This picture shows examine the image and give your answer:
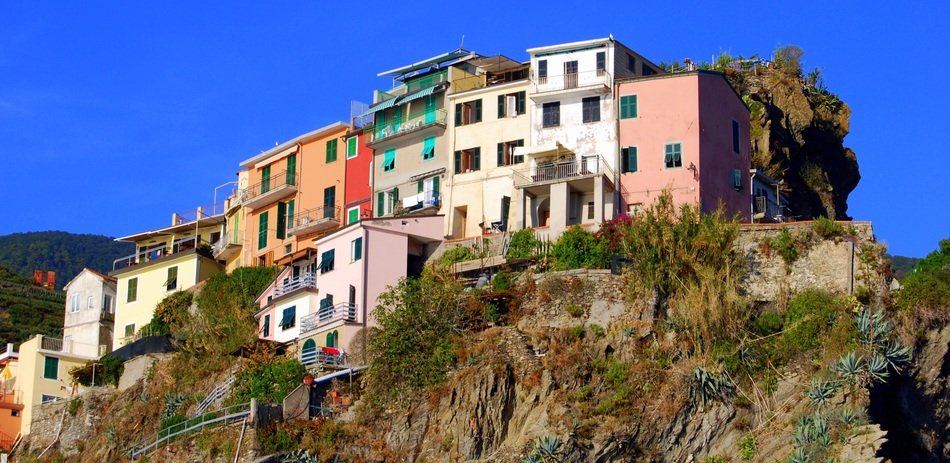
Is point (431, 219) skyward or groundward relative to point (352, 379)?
skyward

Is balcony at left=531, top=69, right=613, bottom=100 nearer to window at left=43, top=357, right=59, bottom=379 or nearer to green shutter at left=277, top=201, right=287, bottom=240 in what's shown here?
green shutter at left=277, top=201, right=287, bottom=240

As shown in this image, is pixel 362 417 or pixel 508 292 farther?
pixel 508 292

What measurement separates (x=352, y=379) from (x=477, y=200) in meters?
12.9

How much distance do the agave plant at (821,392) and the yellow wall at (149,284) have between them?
3887cm

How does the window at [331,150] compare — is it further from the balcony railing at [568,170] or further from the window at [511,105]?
the balcony railing at [568,170]

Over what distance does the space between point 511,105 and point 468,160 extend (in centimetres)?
309

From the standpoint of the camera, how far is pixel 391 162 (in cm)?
7650

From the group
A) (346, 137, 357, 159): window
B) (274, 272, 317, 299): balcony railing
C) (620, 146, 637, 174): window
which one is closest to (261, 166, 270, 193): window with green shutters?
(346, 137, 357, 159): window

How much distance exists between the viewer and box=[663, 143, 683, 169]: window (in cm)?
6775

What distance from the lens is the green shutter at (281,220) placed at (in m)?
82.1

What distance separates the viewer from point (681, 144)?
6794 centimetres

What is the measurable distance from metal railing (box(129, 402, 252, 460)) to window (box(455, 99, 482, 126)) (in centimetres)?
1894

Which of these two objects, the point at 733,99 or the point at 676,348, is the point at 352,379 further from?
the point at 733,99

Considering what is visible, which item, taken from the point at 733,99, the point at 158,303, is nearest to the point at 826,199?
the point at 733,99
